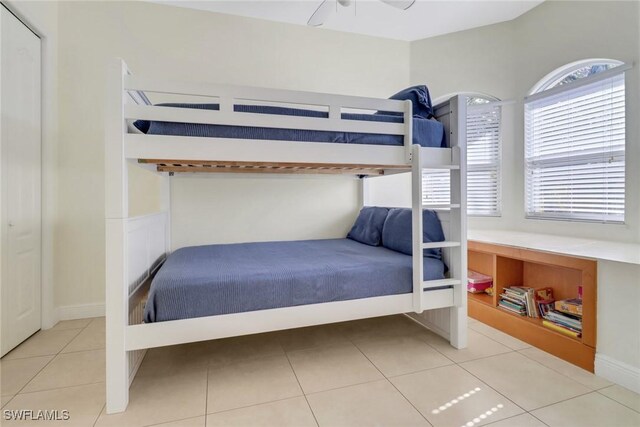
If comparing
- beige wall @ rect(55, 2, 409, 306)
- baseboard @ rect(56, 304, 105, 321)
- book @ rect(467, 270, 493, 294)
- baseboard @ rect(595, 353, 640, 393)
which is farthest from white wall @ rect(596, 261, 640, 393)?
baseboard @ rect(56, 304, 105, 321)

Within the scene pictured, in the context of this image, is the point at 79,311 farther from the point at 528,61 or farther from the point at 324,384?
the point at 528,61

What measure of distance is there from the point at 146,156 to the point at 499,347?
2.36 metres

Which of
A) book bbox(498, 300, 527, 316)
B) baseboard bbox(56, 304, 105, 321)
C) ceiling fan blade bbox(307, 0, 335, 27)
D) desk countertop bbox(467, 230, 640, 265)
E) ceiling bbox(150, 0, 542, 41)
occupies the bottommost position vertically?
baseboard bbox(56, 304, 105, 321)

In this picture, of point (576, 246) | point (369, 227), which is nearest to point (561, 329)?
point (576, 246)

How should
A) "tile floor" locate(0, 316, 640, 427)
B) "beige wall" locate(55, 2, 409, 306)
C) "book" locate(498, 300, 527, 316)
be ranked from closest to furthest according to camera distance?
"tile floor" locate(0, 316, 640, 427) → "book" locate(498, 300, 527, 316) → "beige wall" locate(55, 2, 409, 306)

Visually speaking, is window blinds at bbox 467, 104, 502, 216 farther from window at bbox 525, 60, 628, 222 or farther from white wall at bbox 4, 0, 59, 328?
white wall at bbox 4, 0, 59, 328

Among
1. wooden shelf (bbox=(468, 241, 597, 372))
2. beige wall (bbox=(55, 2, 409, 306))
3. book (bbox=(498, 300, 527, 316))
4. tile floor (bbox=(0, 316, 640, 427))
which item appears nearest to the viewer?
tile floor (bbox=(0, 316, 640, 427))

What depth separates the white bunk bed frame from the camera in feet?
4.69

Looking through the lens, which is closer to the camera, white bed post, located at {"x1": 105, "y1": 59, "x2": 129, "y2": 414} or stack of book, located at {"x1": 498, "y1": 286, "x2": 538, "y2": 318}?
white bed post, located at {"x1": 105, "y1": 59, "x2": 129, "y2": 414}

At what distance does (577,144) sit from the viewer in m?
2.51

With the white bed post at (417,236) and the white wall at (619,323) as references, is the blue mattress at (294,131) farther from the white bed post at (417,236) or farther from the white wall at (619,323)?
the white wall at (619,323)

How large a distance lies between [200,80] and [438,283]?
2.57m

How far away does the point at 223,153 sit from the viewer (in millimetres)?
1584

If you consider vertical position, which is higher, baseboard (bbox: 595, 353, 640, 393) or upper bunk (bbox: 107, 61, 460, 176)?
upper bunk (bbox: 107, 61, 460, 176)
